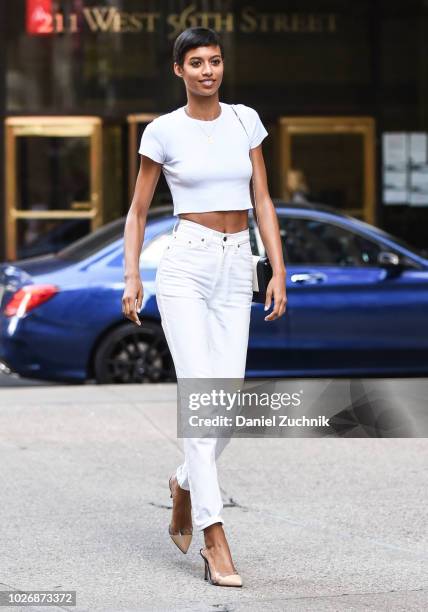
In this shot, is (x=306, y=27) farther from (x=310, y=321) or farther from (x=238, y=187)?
(x=238, y=187)

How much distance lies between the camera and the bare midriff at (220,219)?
214 inches

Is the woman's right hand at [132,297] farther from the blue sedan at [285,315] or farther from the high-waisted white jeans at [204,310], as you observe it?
the blue sedan at [285,315]

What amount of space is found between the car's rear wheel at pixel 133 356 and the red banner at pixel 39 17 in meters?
8.66

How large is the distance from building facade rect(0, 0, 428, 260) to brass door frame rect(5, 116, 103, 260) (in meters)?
0.01

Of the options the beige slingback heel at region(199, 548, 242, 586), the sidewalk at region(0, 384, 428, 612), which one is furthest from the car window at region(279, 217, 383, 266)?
the beige slingback heel at region(199, 548, 242, 586)

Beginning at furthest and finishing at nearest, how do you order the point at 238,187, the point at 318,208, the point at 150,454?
the point at 318,208 → the point at 150,454 → the point at 238,187

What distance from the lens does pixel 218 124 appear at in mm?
5488

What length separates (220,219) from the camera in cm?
545

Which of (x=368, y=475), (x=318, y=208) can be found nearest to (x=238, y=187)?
(x=368, y=475)

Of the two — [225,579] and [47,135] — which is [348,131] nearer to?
[47,135]

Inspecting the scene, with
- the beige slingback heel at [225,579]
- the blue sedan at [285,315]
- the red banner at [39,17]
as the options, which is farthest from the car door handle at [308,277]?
the red banner at [39,17]

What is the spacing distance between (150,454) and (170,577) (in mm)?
2530

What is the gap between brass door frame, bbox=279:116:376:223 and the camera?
1866cm

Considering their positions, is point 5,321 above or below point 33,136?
below
